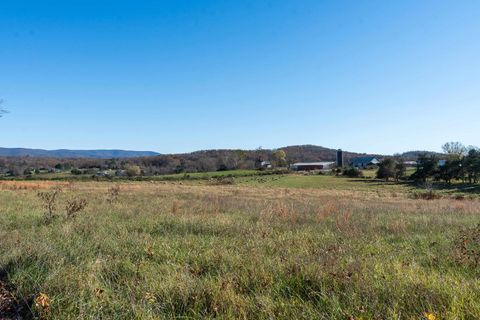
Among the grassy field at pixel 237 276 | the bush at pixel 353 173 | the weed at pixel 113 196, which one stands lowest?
the bush at pixel 353 173

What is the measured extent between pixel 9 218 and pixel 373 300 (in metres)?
10.3

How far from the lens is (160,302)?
12.9 ft

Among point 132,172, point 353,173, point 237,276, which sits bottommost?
point 353,173

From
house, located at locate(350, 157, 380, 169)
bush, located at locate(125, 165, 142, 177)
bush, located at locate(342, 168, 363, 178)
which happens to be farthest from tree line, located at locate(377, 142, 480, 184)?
house, located at locate(350, 157, 380, 169)

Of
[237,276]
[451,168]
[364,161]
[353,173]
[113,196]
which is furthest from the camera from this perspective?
[364,161]

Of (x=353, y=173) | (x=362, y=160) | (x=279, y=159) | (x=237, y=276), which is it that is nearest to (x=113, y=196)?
(x=237, y=276)

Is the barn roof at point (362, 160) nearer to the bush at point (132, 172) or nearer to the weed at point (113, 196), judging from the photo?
the bush at point (132, 172)

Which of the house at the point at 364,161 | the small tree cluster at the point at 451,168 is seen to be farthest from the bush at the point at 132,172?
the house at the point at 364,161

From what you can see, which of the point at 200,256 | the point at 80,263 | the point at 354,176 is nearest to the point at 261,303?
the point at 200,256

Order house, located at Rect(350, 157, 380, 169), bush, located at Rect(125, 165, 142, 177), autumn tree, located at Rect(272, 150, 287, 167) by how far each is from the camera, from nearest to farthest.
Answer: bush, located at Rect(125, 165, 142, 177) → autumn tree, located at Rect(272, 150, 287, 167) → house, located at Rect(350, 157, 380, 169)

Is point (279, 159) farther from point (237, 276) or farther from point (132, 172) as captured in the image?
point (237, 276)

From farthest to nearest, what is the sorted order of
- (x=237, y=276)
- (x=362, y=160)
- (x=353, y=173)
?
(x=362, y=160), (x=353, y=173), (x=237, y=276)

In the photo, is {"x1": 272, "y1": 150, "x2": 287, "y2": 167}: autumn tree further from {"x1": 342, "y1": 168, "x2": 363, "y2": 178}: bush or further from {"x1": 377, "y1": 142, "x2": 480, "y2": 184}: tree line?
{"x1": 377, "y1": 142, "x2": 480, "y2": 184}: tree line

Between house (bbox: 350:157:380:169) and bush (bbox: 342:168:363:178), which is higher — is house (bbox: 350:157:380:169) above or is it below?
above
